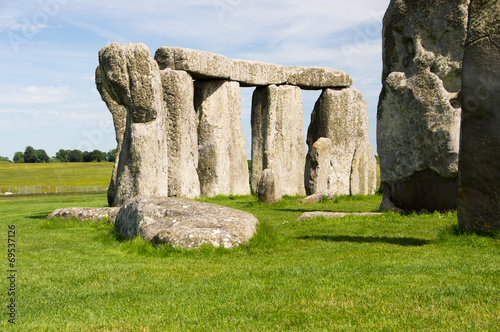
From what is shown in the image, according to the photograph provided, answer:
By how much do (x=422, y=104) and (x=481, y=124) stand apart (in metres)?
4.15

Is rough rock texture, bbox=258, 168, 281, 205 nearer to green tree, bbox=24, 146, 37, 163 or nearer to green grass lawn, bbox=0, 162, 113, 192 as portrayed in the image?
green grass lawn, bbox=0, 162, 113, 192

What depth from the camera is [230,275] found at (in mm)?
5863

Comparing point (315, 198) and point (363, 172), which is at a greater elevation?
point (363, 172)

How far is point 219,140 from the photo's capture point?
21609 millimetres

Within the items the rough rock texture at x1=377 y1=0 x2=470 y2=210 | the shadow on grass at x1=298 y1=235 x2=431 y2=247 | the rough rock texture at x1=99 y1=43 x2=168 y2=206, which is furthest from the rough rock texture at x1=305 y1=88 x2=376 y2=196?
the shadow on grass at x1=298 y1=235 x2=431 y2=247

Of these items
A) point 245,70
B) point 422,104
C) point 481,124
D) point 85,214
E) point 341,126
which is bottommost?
point 85,214

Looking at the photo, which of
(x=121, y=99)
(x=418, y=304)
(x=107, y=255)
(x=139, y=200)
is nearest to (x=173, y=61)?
(x=121, y=99)

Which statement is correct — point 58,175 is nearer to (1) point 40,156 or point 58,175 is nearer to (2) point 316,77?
(1) point 40,156

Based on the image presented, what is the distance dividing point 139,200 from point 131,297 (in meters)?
3.73

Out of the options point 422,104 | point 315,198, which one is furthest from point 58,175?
point 422,104

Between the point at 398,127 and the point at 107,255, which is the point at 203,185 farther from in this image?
the point at 107,255

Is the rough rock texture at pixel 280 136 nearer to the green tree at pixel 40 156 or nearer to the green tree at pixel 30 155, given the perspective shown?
the green tree at pixel 40 156

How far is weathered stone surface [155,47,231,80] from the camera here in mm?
19875

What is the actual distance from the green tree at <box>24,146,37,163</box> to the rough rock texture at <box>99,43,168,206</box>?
65921 mm
